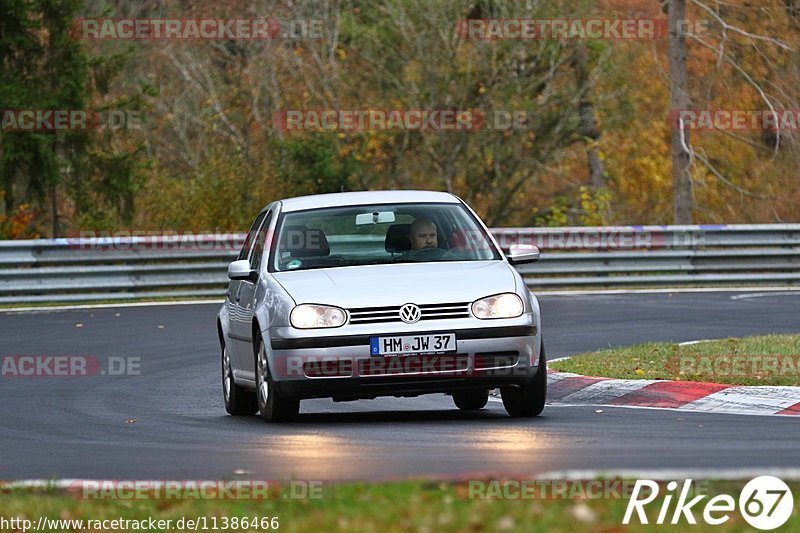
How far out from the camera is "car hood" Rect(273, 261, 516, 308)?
11.2 meters

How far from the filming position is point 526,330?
1128cm

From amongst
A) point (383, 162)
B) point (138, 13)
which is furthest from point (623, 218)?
point (138, 13)

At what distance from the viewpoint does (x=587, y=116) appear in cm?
3853

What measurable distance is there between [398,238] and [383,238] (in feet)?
0.56

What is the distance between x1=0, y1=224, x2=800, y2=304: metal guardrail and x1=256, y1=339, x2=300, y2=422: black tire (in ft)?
48.9

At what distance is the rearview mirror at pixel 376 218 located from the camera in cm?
1240
